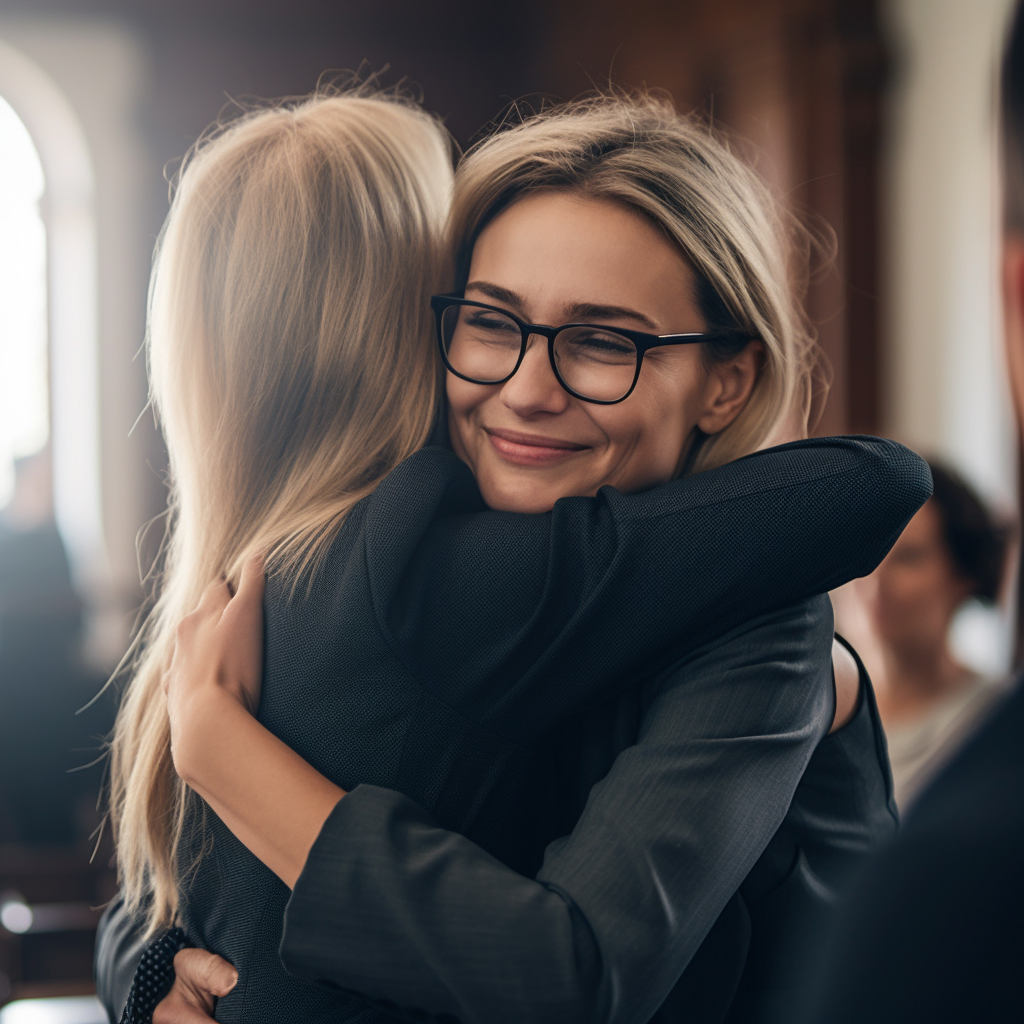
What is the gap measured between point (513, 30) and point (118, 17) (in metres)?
2.44

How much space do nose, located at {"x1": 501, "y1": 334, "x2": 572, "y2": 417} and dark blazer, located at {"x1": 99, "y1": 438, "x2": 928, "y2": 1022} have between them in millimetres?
155

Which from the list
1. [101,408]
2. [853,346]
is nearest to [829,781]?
[853,346]

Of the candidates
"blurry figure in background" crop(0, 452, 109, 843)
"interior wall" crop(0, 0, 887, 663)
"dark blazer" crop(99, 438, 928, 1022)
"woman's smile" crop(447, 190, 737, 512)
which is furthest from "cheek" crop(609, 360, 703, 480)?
"interior wall" crop(0, 0, 887, 663)

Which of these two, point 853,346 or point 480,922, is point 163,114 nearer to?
point 853,346

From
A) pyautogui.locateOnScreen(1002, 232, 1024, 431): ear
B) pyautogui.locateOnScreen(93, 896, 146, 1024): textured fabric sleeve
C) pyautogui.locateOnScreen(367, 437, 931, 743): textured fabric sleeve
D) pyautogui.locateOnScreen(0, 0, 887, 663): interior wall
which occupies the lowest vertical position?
pyautogui.locateOnScreen(93, 896, 146, 1024): textured fabric sleeve

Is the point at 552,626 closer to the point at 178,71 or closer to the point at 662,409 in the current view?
the point at 662,409

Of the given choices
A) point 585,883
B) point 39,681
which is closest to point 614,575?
point 585,883

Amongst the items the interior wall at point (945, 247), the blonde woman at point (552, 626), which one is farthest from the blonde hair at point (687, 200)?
the interior wall at point (945, 247)

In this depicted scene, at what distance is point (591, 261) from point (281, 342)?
35cm

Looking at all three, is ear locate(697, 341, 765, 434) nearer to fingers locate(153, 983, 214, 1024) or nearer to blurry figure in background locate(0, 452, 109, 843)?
fingers locate(153, 983, 214, 1024)

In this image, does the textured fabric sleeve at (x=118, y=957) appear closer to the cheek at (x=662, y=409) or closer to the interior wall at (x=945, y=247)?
the cheek at (x=662, y=409)

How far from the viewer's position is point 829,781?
1094 mm

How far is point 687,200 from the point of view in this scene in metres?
1.15

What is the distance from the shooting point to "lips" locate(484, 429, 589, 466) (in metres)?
1.16
